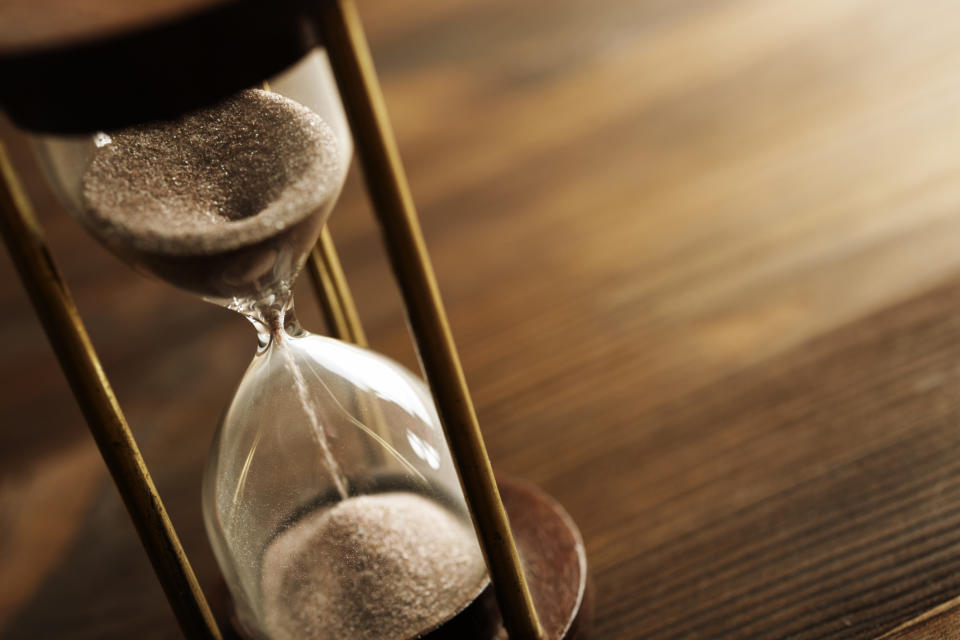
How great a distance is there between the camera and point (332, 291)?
880mm

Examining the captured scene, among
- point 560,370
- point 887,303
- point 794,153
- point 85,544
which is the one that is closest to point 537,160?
point 794,153

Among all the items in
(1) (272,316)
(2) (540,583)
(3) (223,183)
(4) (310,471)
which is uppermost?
(3) (223,183)

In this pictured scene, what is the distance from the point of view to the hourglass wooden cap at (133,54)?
1.49ft

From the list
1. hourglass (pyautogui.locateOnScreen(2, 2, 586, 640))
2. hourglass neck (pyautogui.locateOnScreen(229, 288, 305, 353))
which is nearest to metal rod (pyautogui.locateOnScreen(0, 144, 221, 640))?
hourglass (pyautogui.locateOnScreen(2, 2, 586, 640))

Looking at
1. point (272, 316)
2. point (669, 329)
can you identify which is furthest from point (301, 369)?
point (669, 329)

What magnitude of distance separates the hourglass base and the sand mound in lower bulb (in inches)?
0.6

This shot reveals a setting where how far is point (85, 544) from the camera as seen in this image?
106 centimetres

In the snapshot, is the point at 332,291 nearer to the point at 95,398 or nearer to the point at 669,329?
the point at 95,398

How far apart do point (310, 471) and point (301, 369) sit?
8 cm

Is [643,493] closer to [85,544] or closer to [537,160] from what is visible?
[85,544]

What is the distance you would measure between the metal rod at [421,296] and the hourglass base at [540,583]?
34mm

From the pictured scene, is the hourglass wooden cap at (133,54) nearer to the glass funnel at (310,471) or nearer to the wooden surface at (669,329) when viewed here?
the glass funnel at (310,471)

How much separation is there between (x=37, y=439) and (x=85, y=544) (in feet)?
0.72

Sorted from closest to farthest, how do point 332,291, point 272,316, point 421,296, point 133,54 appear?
point 133,54 → point 421,296 → point 272,316 → point 332,291
